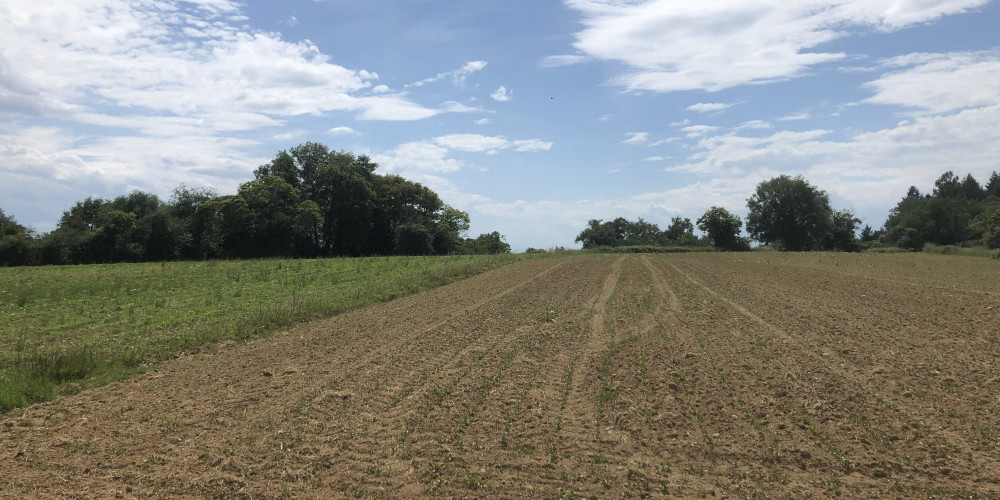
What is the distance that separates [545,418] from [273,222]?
178 feet

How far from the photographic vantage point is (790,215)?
279 ft

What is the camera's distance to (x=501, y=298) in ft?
67.0

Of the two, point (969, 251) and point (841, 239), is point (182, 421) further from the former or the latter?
point (841, 239)

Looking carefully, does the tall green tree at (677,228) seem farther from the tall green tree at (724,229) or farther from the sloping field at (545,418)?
the sloping field at (545,418)

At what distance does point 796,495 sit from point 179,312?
1673 cm

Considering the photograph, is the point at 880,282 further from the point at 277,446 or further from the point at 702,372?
the point at 277,446

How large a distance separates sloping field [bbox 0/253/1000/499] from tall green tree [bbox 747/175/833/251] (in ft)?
255

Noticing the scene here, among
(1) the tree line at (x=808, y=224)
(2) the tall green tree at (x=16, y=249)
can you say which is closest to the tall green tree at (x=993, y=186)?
(1) the tree line at (x=808, y=224)

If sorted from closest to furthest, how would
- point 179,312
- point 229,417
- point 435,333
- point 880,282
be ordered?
point 229,417
point 435,333
point 179,312
point 880,282

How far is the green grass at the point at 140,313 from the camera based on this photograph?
388 inches

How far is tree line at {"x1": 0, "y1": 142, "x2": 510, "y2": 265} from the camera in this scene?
157ft

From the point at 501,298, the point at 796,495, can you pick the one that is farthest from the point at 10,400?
the point at 501,298

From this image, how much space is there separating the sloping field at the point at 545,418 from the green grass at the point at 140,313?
1144mm

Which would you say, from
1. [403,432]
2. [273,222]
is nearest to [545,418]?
[403,432]
